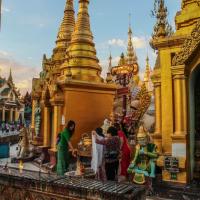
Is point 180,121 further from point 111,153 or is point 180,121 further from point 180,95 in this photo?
point 111,153

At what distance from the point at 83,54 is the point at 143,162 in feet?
25.4

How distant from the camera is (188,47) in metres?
7.48

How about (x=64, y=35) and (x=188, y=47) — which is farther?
(x=64, y=35)

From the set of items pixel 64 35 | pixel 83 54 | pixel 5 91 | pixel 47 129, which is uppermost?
pixel 5 91

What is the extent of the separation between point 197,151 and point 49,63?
11.0m

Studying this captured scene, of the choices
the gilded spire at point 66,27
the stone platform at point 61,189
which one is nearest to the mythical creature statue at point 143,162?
the stone platform at point 61,189

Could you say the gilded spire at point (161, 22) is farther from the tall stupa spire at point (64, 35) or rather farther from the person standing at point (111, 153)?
the tall stupa spire at point (64, 35)

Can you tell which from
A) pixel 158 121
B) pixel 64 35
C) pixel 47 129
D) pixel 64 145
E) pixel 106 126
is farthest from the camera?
pixel 64 35

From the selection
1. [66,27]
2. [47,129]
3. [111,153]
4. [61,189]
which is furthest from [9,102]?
[61,189]

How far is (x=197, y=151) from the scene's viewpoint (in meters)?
7.74

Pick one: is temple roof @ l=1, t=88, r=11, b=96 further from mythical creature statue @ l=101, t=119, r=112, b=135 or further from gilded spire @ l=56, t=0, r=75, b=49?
Answer: mythical creature statue @ l=101, t=119, r=112, b=135

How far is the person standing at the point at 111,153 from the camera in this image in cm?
772

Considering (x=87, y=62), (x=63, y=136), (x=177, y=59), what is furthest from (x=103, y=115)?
(x=177, y=59)

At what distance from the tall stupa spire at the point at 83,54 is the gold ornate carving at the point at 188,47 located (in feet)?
19.5
